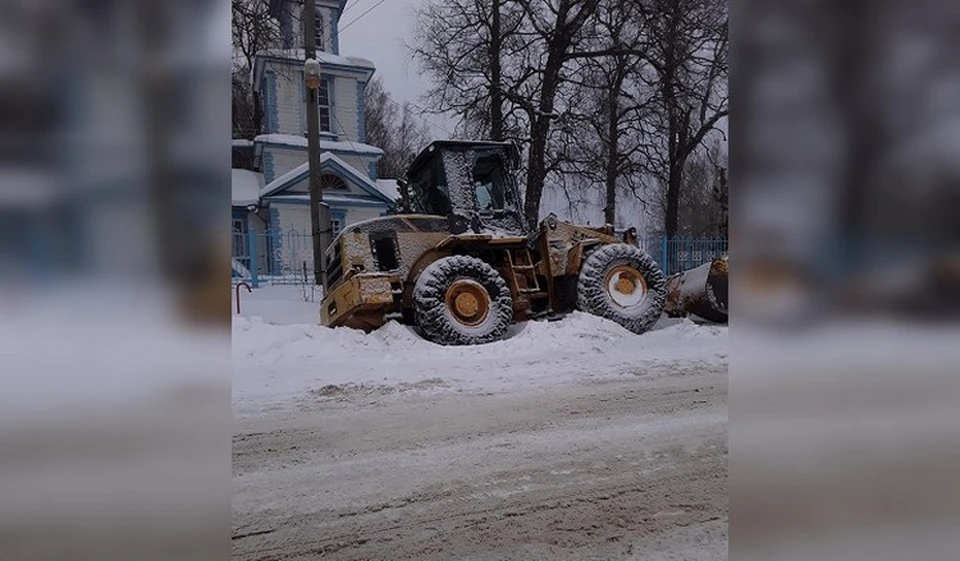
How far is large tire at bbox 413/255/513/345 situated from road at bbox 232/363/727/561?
1813 millimetres

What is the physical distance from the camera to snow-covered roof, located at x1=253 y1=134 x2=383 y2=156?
701 inches

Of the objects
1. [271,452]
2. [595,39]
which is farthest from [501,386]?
[595,39]

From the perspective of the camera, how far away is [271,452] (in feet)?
9.54

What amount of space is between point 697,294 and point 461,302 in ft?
11.1

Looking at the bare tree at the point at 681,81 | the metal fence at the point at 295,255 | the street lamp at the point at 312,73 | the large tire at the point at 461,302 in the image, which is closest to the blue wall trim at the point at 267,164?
the metal fence at the point at 295,255

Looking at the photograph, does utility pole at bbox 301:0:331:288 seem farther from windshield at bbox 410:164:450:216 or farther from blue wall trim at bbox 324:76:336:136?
blue wall trim at bbox 324:76:336:136

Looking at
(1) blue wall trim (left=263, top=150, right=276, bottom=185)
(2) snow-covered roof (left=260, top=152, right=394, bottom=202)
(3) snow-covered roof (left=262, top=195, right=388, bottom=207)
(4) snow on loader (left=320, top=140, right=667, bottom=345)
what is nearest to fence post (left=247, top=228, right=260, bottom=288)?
(4) snow on loader (left=320, top=140, right=667, bottom=345)

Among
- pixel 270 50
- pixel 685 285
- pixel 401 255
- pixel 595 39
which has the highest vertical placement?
pixel 595 39

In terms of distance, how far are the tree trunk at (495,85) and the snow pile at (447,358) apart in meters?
7.43
